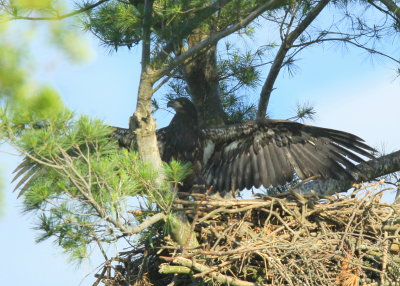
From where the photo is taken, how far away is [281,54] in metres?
6.54

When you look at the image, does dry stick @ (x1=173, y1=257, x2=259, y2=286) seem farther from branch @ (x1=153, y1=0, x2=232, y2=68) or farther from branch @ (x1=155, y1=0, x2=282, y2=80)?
branch @ (x1=153, y1=0, x2=232, y2=68)

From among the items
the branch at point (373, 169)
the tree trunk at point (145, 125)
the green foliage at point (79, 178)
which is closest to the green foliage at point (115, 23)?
the tree trunk at point (145, 125)

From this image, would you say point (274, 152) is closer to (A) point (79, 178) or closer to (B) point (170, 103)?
(B) point (170, 103)

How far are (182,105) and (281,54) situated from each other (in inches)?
49.2

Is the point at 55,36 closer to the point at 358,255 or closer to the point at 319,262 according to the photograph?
the point at 319,262

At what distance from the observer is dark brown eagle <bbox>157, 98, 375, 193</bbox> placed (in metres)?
6.43

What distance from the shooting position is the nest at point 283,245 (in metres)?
4.76

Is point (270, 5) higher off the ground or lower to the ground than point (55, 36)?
higher

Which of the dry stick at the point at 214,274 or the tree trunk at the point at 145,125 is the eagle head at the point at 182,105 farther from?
the dry stick at the point at 214,274

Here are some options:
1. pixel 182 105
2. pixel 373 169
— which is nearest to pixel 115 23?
pixel 182 105

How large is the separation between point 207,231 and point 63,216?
59.1 inches

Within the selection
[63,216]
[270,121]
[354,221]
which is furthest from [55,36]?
[270,121]

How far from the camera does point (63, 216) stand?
4.06m

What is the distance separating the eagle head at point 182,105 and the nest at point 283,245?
6.06 ft
